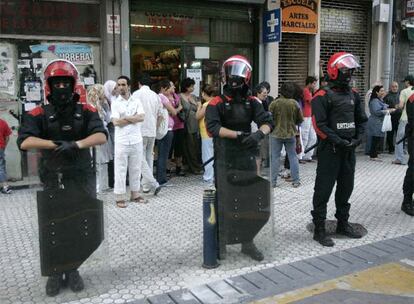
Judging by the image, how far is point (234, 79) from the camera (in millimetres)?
4770

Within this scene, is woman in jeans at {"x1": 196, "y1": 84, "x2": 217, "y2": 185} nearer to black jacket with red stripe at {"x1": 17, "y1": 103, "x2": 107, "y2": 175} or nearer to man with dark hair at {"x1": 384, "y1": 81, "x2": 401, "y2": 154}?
black jacket with red stripe at {"x1": 17, "y1": 103, "x2": 107, "y2": 175}

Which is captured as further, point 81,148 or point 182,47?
point 182,47

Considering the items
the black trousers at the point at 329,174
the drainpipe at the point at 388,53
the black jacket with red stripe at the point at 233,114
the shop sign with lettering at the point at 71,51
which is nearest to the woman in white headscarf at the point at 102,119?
the shop sign with lettering at the point at 71,51

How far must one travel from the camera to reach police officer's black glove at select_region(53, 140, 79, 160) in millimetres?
3926

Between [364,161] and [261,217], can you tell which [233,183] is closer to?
[261,217]

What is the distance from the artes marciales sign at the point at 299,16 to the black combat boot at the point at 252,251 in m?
7.65

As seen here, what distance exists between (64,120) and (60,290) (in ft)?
4.81

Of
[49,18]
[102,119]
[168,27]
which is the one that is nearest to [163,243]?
[102,119]

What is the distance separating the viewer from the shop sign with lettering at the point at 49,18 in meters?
8.38

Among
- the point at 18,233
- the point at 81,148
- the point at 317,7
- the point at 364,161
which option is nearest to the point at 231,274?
the point at 81,148

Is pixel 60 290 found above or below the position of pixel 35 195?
below

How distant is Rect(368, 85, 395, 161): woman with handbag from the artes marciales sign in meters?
2.13

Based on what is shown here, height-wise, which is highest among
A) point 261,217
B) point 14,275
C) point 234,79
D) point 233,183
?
point 234,79

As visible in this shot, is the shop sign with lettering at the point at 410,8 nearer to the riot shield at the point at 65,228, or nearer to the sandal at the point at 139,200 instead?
the sandal at the point at 139,200
